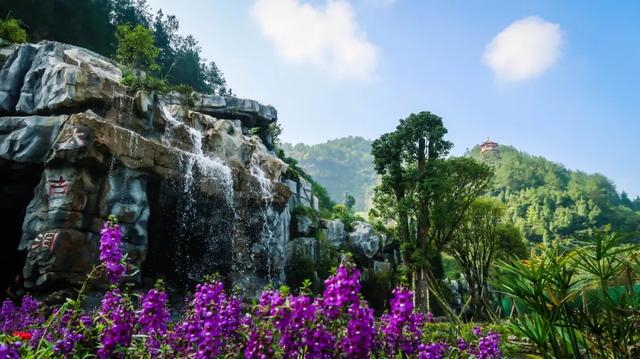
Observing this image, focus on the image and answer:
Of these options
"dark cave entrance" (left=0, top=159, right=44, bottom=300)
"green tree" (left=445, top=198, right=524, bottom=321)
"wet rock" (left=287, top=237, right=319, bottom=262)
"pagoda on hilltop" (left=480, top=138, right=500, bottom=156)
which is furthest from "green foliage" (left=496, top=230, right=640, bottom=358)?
"pagoda on hilltop" (left=480, top=138, right=500, bottom=156)

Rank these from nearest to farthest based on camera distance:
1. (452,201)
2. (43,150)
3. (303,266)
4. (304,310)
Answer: (304,310) < (43,150) < (452,201) < (303,266)

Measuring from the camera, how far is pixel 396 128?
2438 centimetres

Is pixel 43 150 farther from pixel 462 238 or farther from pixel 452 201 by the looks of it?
pixel 462 238

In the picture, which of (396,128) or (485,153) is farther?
(485,153)

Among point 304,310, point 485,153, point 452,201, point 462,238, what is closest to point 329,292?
point 304,310

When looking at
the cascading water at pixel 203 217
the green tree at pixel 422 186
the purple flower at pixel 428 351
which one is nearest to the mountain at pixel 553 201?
the green tree at pixel 422 186

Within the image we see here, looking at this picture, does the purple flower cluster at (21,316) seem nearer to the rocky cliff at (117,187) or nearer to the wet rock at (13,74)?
the rocky cliff at (117,187)

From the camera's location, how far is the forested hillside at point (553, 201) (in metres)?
74.1

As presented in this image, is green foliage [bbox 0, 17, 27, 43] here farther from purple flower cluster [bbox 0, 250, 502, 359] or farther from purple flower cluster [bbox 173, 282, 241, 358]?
purple flower cluster [bbox 173, 282, 241, 358]

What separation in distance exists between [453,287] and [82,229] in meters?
36.6

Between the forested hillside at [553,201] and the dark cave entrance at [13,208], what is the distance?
61407 millimetres

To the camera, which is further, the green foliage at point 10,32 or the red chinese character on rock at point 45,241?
the green foliage at point 10,32

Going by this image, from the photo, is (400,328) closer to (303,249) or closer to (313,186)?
(303,249)

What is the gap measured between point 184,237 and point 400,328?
1561cm
